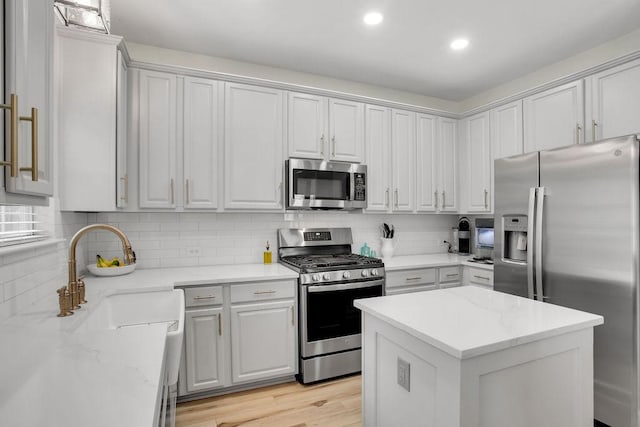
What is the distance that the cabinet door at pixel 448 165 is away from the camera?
3.75 meters

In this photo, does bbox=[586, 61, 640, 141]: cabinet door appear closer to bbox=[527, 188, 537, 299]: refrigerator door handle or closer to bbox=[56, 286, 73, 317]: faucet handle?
bbox=[527, 188, 537, 299]: refrigerator door handle

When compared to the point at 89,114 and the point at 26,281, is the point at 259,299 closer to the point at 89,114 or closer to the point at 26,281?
the point at 26,281

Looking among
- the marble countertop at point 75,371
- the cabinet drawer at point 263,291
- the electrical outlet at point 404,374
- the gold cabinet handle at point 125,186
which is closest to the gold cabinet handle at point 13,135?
the marble countertop at point 75,371

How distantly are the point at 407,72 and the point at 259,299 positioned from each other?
2.55 m

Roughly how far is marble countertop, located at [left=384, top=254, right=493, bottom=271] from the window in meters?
2.48

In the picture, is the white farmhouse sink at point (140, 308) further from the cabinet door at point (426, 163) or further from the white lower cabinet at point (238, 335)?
the cabinet door at point (426, 163)

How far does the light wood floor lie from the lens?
2244mm

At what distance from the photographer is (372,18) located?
7.98 ft

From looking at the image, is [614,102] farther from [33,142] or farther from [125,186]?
[125,186]

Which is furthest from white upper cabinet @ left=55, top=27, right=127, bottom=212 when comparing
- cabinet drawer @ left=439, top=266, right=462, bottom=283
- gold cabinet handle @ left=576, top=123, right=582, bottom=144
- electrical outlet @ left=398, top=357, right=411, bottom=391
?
gold cabinet handle @ left=576, top=123, right=582, bottom=144

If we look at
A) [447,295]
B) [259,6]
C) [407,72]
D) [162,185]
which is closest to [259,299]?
[162,185]

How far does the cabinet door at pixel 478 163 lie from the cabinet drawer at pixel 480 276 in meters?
0.66

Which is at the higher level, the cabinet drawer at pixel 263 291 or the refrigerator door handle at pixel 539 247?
the refrigerator door handle at pixel 539 247

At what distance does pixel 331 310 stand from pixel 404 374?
1377 millimetres
